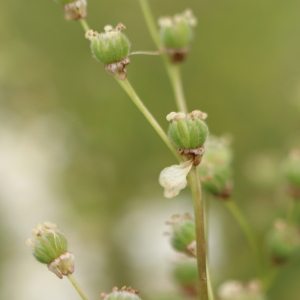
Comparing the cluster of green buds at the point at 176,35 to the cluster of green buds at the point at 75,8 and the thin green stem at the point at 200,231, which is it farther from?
the thin green stem at the point at 200,231

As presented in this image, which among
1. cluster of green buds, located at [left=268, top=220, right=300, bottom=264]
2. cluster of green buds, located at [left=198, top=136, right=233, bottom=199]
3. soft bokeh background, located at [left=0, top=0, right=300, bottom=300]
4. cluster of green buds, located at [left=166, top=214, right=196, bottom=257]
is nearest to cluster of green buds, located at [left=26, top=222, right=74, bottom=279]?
cluster of green buds, located at [left=166, top=214, right=196, bottom=257]

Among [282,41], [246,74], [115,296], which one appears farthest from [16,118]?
[115,296]

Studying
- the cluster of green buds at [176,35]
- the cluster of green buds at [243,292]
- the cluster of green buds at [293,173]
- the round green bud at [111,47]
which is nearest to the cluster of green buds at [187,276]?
the cluster of green buds at [243,292]

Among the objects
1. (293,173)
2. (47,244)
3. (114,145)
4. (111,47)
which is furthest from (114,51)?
(114,145)

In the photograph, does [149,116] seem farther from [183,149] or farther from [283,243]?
[283,243]

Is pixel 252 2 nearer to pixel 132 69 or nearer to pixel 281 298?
pixel 132 69
